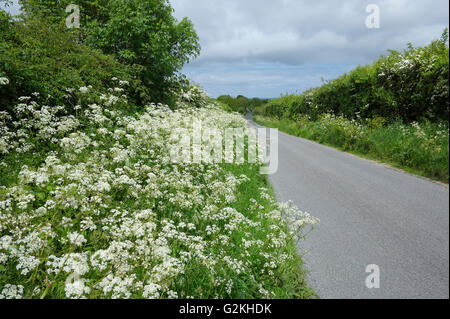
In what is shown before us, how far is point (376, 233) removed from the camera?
12.1ft

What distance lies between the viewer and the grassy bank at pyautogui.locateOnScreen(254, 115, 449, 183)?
3.87 m

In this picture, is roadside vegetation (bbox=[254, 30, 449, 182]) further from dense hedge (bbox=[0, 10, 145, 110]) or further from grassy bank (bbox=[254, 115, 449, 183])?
dense hedge (bbox=[0, 10, 145, 110])

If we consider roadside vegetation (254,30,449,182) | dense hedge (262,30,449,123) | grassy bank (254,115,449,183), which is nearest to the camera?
grassy bank (254,115,449,183)

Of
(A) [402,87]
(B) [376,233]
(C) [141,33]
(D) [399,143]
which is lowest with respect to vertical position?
(B) [376,233]

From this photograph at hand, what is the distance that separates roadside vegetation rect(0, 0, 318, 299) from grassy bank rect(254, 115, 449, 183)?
2.24 m

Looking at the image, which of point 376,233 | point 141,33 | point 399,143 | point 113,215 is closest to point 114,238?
point 113,215

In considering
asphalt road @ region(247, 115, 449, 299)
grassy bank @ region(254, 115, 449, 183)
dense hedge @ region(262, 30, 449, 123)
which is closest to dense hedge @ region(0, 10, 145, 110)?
asphalt road @ region(247, 115, 449, 299)

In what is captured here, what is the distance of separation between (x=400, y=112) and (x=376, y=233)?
259 inches

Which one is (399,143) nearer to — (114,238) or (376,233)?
(376,233)

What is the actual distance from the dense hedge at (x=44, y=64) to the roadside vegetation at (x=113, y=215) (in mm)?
35

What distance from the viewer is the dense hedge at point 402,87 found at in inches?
254

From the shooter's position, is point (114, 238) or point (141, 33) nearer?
point (114, 238)

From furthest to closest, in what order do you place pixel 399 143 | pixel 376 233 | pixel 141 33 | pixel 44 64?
pixel 141 33 → pixel 399 143 → pixel 44 64 → pixel 376 233
